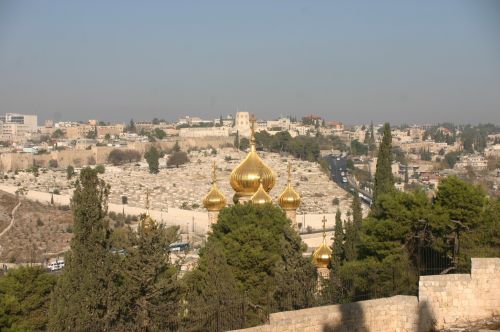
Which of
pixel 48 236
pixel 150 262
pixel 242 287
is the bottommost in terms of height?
pixel 48 236

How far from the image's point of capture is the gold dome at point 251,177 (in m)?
17.9

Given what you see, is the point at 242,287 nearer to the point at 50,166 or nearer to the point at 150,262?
the point at 150,262

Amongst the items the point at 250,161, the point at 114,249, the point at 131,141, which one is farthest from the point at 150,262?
the point at 131,141

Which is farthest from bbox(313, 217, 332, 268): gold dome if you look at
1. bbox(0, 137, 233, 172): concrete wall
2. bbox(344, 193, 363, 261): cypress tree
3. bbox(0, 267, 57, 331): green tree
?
bbox(0, 137, 233, 172): concrete wall

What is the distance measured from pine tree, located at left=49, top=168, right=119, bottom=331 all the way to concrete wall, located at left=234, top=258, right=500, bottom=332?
7.98 ft

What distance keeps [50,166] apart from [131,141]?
16.9 meters

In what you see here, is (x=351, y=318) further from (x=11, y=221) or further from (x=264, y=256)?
(x=11, y=221)

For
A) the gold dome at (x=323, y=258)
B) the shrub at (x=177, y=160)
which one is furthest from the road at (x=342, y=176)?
the gold dome at (x=323, y=258)

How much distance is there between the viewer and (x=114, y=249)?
991 centimetres

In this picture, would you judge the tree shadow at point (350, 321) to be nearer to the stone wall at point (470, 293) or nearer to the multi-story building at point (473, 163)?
the stone wall at point (470, 293)

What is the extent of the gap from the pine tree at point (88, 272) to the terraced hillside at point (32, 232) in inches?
879

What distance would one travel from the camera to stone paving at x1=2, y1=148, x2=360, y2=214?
53.9 meters

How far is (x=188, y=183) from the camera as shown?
6625cm

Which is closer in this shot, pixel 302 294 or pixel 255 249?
pixel 302 294
